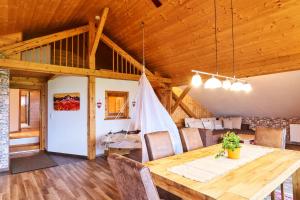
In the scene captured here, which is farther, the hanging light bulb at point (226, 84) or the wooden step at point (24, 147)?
the wooden step at point (24, 147)

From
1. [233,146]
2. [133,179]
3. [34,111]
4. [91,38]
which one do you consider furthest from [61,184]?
[34,111]

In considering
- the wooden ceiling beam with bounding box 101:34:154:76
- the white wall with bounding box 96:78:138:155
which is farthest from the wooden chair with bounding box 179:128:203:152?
the wooden ceiling beam with bounding box 101:34:154:76

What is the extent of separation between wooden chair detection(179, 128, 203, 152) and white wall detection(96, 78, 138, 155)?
295 centimetres

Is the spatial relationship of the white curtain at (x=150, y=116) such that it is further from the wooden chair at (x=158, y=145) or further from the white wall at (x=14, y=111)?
the white wall at (x=14, y=111)

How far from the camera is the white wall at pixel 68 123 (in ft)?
16.6

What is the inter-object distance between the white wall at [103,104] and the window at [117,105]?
0.13m

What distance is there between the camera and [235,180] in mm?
1552

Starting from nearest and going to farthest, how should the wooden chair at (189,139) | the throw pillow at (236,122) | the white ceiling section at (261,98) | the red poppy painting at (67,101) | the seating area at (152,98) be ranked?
the seating area at (152,98), the wooden chair at (189,139), the white ceiling section at (261,98), the red poppy painting at (67,101), the throw pillow at (236,122)

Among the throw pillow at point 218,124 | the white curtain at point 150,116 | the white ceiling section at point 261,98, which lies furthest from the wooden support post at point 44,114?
the throw pillow at point 218,124

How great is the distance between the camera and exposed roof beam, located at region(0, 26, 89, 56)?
387cm

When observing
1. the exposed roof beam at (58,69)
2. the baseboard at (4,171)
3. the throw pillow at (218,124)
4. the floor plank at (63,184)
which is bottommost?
the floor plank at (63,184)

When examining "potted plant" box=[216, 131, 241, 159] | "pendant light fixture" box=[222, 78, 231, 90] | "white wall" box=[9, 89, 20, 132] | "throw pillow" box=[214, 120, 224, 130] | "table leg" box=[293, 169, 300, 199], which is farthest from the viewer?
"white wall" box=[9, 89, 20, 132]

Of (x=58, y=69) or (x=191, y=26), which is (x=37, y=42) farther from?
(x=191, y=26)

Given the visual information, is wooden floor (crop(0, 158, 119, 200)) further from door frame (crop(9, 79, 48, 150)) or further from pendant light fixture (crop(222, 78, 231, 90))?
pendant light fixture (crop(222, 78, 231, 90))
